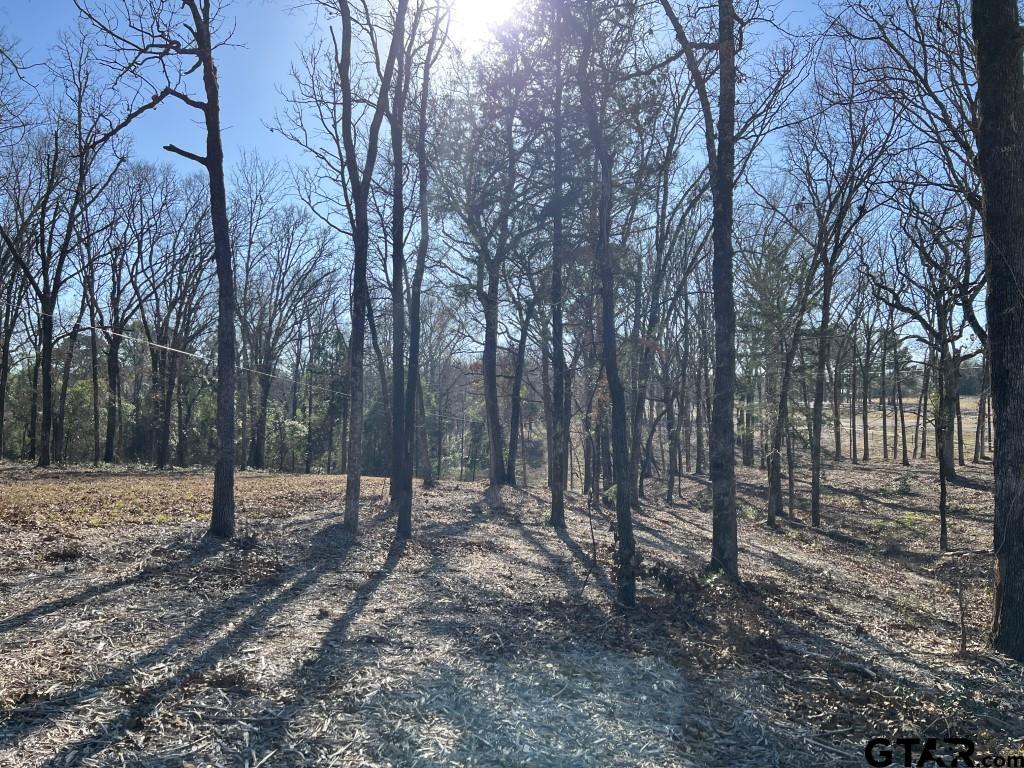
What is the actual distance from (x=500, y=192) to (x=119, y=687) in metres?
9.85

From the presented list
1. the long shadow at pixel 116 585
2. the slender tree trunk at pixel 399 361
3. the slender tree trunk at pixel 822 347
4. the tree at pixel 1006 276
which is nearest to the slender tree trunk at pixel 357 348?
the slender tree trunk at pixel 399 361

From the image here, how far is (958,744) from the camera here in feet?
14.1

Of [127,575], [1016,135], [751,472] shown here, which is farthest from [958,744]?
[751,472]

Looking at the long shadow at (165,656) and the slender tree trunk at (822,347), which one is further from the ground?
the slender tree trunk at (822,347)

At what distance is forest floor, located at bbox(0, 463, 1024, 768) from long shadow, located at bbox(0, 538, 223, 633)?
4cm

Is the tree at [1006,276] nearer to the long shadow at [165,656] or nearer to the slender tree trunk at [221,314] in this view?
the long shadow at [165,656]

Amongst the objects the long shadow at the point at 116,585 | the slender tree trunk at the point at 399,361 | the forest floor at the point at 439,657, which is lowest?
the forest floor at the point at 439,657

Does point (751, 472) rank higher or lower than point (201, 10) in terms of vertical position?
lower

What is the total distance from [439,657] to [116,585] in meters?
3.54

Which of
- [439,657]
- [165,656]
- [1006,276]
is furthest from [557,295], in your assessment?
[165,656]

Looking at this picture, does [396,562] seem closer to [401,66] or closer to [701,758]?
[701,758]

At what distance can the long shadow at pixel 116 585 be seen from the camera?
545 centimetres

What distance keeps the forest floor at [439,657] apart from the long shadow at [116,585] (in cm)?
4

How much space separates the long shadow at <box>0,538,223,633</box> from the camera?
215 inches
